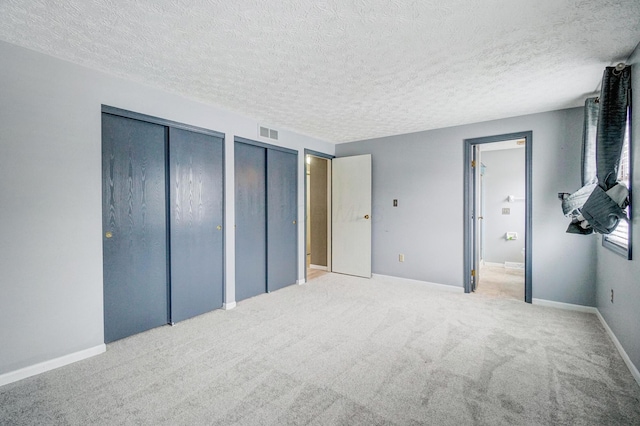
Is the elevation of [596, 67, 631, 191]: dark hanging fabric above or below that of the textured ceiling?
below

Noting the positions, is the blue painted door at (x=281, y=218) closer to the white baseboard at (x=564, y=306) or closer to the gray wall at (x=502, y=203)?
the white baseboard at (x=564, y=306)

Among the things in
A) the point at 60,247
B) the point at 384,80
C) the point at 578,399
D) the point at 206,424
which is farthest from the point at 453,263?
the point at 60,247

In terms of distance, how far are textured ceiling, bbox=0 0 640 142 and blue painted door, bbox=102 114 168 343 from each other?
0.57 meters

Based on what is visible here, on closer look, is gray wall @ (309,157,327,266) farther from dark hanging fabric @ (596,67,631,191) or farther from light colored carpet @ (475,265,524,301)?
dark hanging fabric @ (596,67,631,191)

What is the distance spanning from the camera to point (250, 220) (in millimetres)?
3869

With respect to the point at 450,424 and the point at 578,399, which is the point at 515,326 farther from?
the point at 450,424

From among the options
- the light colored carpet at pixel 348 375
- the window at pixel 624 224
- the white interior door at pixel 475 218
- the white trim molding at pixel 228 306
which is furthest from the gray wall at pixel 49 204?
the white interior door at pixel 475 218

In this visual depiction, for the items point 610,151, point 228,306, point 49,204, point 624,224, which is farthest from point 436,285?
point 49,204

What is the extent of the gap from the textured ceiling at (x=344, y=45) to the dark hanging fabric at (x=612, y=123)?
0.19m

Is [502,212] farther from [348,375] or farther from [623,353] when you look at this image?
[348,375]

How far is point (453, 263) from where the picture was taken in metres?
4.23

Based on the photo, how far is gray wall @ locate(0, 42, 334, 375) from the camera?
6.70ft

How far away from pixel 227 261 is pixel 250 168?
1225mm

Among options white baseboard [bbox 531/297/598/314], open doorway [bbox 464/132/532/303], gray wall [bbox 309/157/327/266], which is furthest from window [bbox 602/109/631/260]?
gray wall [bbox 309/157/327/266]
